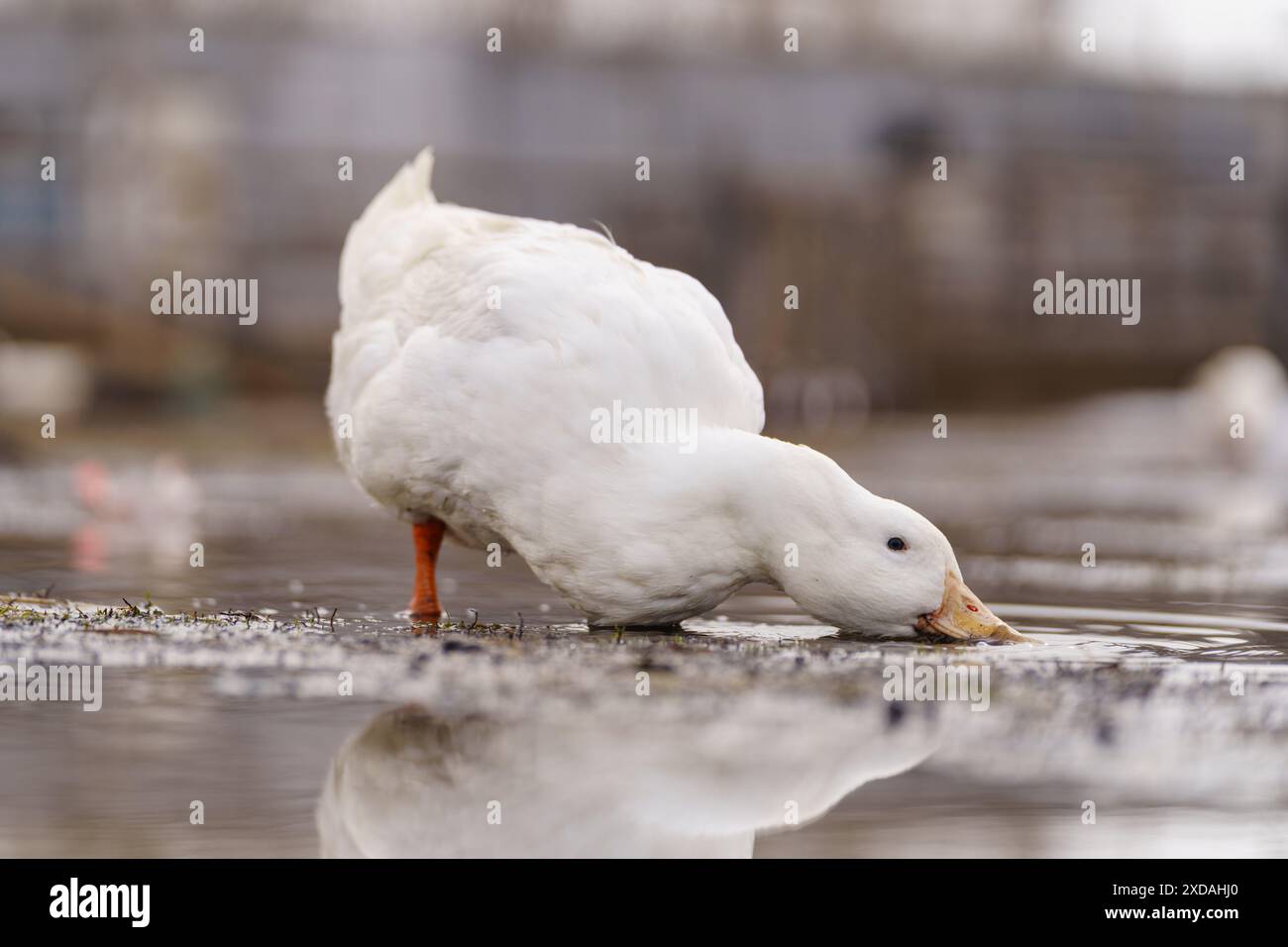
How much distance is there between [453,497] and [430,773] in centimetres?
223

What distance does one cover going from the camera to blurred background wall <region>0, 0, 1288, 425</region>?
2691 centimetres

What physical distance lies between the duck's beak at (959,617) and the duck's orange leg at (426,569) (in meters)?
2.09

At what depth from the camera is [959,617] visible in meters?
5.63

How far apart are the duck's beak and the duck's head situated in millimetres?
15

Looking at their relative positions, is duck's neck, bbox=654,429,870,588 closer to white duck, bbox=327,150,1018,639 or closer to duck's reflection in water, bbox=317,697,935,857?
white duck, bbox=327,150,1018,639

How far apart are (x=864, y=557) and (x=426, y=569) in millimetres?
2108

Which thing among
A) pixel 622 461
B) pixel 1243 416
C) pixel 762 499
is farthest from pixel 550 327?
pixel 1243 416

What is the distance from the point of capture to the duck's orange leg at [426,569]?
6784mm

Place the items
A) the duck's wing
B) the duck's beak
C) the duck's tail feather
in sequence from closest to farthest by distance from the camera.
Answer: the duck's beak → the duck's wing → the duck's tail feather

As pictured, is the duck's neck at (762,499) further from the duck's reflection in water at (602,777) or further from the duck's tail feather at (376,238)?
the duck's tail feather at (376,238)

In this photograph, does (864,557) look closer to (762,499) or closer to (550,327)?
(762,499)

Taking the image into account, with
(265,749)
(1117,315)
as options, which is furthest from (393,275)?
(1117,315)

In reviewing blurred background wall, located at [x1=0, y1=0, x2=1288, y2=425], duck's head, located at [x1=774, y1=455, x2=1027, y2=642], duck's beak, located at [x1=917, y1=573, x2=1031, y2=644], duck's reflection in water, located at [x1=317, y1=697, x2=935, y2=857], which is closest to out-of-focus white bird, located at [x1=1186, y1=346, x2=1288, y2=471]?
blurred background wall, located at [x1=0, y1=0, x2=1288, y2=425]
